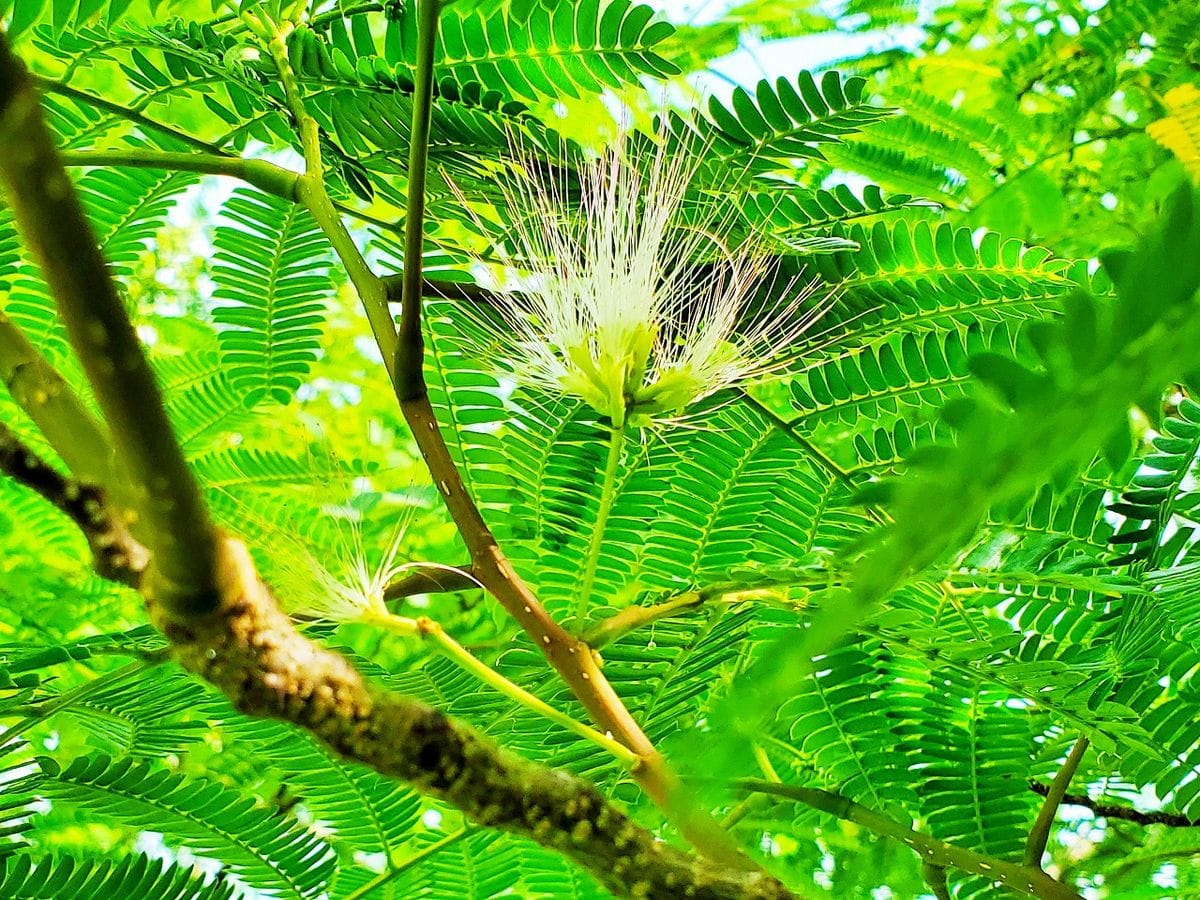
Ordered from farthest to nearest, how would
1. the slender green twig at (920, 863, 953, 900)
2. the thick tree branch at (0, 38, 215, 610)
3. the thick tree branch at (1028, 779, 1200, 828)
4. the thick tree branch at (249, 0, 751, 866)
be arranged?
the thick tree branch at (1028, 779, 1200, 828), the slender green twig at (920, 863, 953, 900), the thick tree branch at (249, 0, 751, 866), the thick tree branch at (0, 38, 215, 610)

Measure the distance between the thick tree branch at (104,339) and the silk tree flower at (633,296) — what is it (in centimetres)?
30

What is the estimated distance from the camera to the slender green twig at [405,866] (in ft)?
2.71

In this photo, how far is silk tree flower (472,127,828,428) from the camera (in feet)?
2.02

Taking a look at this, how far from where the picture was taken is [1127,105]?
4.98ft

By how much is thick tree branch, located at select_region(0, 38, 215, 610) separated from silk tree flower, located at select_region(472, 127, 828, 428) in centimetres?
30

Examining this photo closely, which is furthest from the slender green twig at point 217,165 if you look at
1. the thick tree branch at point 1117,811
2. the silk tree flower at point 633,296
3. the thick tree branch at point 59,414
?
the thick tree branch at point 1117,811

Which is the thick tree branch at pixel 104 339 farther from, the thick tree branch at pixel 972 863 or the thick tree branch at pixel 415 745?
the thick tree branch at pixel 972 863

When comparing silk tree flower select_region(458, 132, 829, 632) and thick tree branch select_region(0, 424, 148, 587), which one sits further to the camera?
silk tree flower select_region(458, 132, 829, 632)

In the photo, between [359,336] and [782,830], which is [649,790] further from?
[359,336]

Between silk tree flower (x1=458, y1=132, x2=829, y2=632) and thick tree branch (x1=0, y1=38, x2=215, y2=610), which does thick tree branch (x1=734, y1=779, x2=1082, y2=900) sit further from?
thick tree branch (x1=0, y1=38, x2=215, y2=610)

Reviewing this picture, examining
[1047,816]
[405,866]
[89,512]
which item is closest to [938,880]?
[1047,816]

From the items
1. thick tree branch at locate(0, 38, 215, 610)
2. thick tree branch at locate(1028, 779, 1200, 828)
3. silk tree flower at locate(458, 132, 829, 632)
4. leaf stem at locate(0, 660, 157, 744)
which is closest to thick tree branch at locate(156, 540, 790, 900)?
thick tree branch at locate(0, 38, 215, 610)

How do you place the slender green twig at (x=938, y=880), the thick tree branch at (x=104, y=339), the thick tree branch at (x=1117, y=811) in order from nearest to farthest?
the thick tree branch at (x=104, y=339) → the slender green twig at (x=938, y=880) → the thick tree branch at (x=1117, y=811)

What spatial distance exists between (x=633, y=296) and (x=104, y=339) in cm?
39
